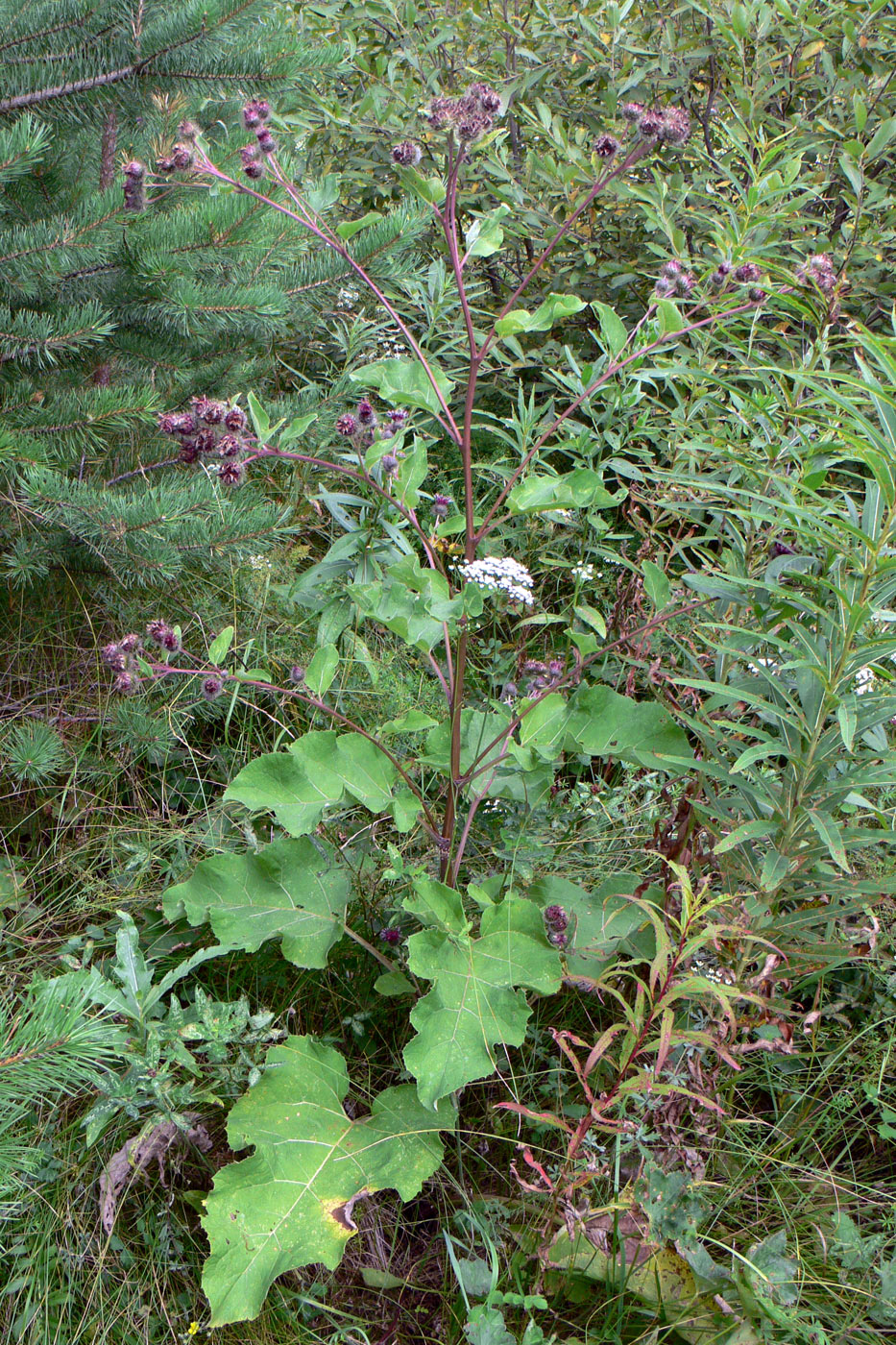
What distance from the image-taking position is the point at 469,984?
5.15 feet

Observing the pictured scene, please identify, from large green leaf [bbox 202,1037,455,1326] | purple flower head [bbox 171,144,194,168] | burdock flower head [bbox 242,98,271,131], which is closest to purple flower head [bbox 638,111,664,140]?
burdock flower head [bbox 242,98,271,131]

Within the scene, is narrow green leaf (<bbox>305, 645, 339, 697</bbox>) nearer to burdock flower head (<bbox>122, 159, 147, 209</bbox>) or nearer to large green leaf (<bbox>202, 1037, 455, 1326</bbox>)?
large green leaf (<bbox>202, 1037, 455, 1326</bbox>)

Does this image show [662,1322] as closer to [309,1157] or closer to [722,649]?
[309,1157]

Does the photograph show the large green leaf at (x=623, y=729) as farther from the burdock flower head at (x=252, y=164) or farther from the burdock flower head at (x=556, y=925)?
the burdock flower head at (x=252, y=164)

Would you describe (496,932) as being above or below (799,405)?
below

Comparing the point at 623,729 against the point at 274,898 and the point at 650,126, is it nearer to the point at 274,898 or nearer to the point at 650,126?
the point at 274,898

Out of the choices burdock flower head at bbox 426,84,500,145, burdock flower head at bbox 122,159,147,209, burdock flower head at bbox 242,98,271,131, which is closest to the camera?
burdock flower head at bbox 426,84,500,145

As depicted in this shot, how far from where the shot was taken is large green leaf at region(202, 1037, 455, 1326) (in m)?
1.39

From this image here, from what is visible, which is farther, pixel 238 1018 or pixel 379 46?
pixel 379 46

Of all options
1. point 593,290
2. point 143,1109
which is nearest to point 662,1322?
point 143,1109

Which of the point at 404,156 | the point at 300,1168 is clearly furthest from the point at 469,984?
the point at 404,156

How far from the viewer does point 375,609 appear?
1521mm

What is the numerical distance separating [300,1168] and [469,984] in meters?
0.37

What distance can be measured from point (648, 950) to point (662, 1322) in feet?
1.85
